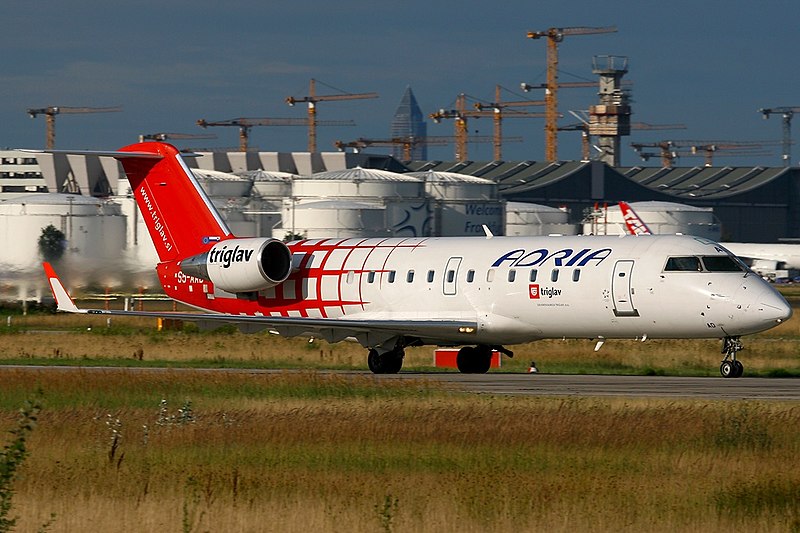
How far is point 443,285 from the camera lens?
3297 centimetres

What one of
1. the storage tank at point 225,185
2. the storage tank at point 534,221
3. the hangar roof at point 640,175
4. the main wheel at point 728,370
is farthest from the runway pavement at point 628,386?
the hangar roof at point 640,175

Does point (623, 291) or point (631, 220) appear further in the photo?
point (631, 220)

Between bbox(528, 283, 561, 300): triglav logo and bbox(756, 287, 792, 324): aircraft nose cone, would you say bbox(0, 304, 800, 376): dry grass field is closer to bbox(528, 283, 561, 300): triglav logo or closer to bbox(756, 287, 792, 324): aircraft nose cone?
bbox(756, 287, 792, 324): aircraft nose cone

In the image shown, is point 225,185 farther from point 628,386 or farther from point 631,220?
point 628,386

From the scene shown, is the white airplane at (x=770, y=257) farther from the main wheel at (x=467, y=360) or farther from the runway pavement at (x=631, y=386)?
the runway pavement at (x=631, y=386)

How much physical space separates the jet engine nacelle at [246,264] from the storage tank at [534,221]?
10501 centimetres

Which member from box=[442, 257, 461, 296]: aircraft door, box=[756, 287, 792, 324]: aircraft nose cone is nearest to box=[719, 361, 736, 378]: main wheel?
box=[756, 287, 792, 324]: aircraft nose cone

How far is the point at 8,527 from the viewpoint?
11.7 m

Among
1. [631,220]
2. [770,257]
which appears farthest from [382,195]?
[631,220]

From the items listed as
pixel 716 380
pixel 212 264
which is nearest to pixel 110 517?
pixel 716 380

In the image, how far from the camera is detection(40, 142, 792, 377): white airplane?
29.8m

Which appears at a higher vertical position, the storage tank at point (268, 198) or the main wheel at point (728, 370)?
the storage tank at point (268, 198)

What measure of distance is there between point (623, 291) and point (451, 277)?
4.48 meters

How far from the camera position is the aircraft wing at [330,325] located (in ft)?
104
